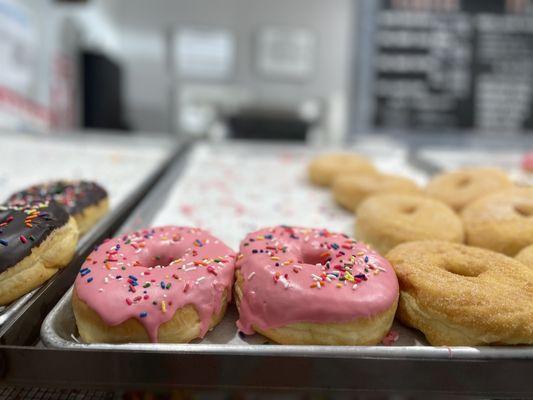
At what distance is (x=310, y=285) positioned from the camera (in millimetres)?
914

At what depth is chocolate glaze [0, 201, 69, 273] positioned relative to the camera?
95 centimetres

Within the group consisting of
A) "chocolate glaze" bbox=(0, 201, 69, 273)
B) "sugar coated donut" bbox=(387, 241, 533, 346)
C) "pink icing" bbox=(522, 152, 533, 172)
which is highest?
"pink icing" bbox=(522, 152, 533, 172)

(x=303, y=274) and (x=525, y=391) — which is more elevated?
(x=303, y=274)

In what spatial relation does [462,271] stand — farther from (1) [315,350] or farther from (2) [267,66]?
(2) [267,66]

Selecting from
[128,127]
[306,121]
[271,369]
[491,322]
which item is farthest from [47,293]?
[128,127]

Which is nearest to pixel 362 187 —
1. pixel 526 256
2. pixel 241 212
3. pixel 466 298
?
pixel 241 212

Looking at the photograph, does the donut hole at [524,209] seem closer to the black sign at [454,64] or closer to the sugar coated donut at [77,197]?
the sugar coated donut at [77,197]

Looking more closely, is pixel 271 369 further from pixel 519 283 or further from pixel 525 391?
pixel 519 283

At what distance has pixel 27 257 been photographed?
3.20ft

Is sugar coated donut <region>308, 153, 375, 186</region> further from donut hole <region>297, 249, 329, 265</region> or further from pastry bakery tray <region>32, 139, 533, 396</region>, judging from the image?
pastry bakery tray <region>32, 139, 533, 396</region>

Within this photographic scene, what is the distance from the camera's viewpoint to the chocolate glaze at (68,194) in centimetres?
142

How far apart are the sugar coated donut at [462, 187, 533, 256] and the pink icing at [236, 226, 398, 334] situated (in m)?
0.50

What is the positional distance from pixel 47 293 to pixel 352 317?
2.07 ft

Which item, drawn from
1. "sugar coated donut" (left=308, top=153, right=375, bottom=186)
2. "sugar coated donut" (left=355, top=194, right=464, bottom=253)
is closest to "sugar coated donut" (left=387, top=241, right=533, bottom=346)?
"sugar coated donut" (left=355, top=194, right=464, bottom=253)
